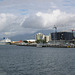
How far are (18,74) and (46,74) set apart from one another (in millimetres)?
4104

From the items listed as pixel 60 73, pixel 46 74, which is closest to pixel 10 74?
pixel 46 74

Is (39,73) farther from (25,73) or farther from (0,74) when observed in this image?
(0,74)

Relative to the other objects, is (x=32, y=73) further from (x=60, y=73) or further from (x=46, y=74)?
(x=60, y=73)

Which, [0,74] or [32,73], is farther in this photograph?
[32,73]

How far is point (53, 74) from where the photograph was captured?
2675 centimetres

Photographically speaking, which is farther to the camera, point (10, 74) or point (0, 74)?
point (10, 74)

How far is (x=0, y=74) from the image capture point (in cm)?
2505

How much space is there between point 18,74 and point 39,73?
3.18m

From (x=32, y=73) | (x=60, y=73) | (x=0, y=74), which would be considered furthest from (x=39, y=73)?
(x=0, y=74)

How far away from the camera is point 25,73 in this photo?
90.5ft

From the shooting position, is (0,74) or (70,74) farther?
(70,74)

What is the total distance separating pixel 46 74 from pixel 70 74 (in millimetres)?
3530

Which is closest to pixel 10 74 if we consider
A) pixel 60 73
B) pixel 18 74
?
pixel 18 74

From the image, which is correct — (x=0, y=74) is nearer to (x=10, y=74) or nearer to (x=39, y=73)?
(x=10, y=74)
